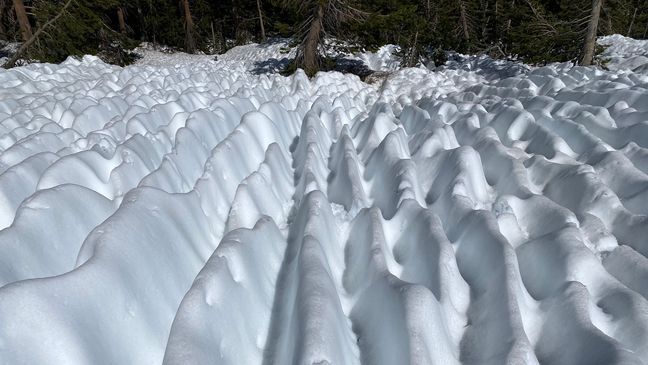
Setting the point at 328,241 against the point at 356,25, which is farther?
the point at 356,25

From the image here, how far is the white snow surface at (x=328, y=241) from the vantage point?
4.88 ft

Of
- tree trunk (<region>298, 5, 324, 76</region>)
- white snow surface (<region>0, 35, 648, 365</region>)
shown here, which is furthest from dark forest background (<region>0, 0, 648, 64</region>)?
white snow surface (<region>0, 35, 648, 365</region>)

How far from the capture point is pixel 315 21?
37.2 feet

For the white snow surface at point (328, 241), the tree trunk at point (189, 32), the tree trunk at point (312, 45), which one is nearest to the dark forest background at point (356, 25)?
the tree trunk at point (189, 32)

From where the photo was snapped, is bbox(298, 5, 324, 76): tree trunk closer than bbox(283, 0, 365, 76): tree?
No

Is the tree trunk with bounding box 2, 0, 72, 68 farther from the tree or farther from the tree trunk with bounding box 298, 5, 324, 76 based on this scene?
the tree trunk with bounding box 298, 5, 324, 76

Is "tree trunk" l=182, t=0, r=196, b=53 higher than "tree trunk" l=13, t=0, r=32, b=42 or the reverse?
the reverse

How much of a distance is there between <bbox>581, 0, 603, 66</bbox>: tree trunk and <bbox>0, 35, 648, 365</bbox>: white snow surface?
4.80 metres

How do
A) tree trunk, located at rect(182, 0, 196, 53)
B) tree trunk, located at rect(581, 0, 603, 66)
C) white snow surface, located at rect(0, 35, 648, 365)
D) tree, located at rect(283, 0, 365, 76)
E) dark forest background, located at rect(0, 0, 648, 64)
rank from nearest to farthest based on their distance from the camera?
1. white snow surface, located at rect(0, 35, 648, 365)
2. tree trunk, located at rect(581, 0, 603, 66)
3. dark forest background, located at rect(0, 0, 648, 64)
4. tree, located at rect(283, 0, 365, 76)
5. tree trunk, located at rect(182, 0, 196, 53)

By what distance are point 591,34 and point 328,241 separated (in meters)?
8.89

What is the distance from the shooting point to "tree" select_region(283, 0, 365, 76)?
36.9ft

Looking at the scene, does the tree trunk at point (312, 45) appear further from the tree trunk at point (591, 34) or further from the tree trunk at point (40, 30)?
the tree trunk at point (40, 30)

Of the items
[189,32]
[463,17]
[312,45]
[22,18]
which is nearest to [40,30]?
[22,18]

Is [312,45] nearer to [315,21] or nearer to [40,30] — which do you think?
[315,21]
